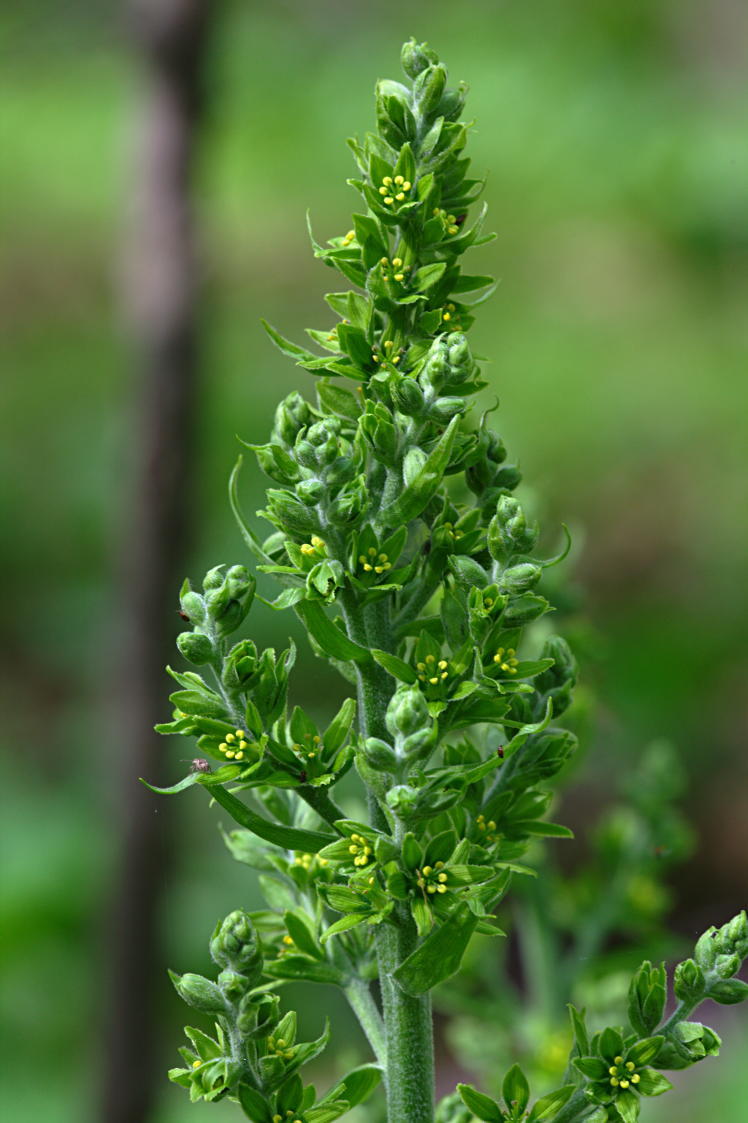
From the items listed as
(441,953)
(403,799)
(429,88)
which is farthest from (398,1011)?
(429,88)

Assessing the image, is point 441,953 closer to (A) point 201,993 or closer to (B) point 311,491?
(A) point 201,993

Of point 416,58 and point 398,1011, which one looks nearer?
point 398,1011

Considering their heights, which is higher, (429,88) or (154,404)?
(154,404)

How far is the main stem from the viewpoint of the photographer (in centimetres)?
187

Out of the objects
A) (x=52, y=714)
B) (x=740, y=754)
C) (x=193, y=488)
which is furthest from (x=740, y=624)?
(x=193, y=488)

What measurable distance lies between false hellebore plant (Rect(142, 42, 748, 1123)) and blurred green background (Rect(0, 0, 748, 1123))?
1080 millimetres

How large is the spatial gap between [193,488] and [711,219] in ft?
48.8

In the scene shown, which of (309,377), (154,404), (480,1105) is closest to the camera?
(480,1105)

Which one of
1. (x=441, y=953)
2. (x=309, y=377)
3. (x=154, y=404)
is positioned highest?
(x=309, y=377)

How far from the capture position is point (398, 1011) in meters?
1.89

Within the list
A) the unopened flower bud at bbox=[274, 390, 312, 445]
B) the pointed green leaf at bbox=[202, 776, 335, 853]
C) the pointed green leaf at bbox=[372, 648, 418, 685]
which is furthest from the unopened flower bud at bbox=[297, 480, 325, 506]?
the pointed green leaf at bbox=[202, 776, 335, 853]

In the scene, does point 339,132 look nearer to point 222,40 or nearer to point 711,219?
point 711,219

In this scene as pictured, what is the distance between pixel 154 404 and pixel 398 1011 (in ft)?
11.9

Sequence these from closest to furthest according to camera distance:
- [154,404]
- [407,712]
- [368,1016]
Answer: [407,712]
[368,1016]
[154,404]
